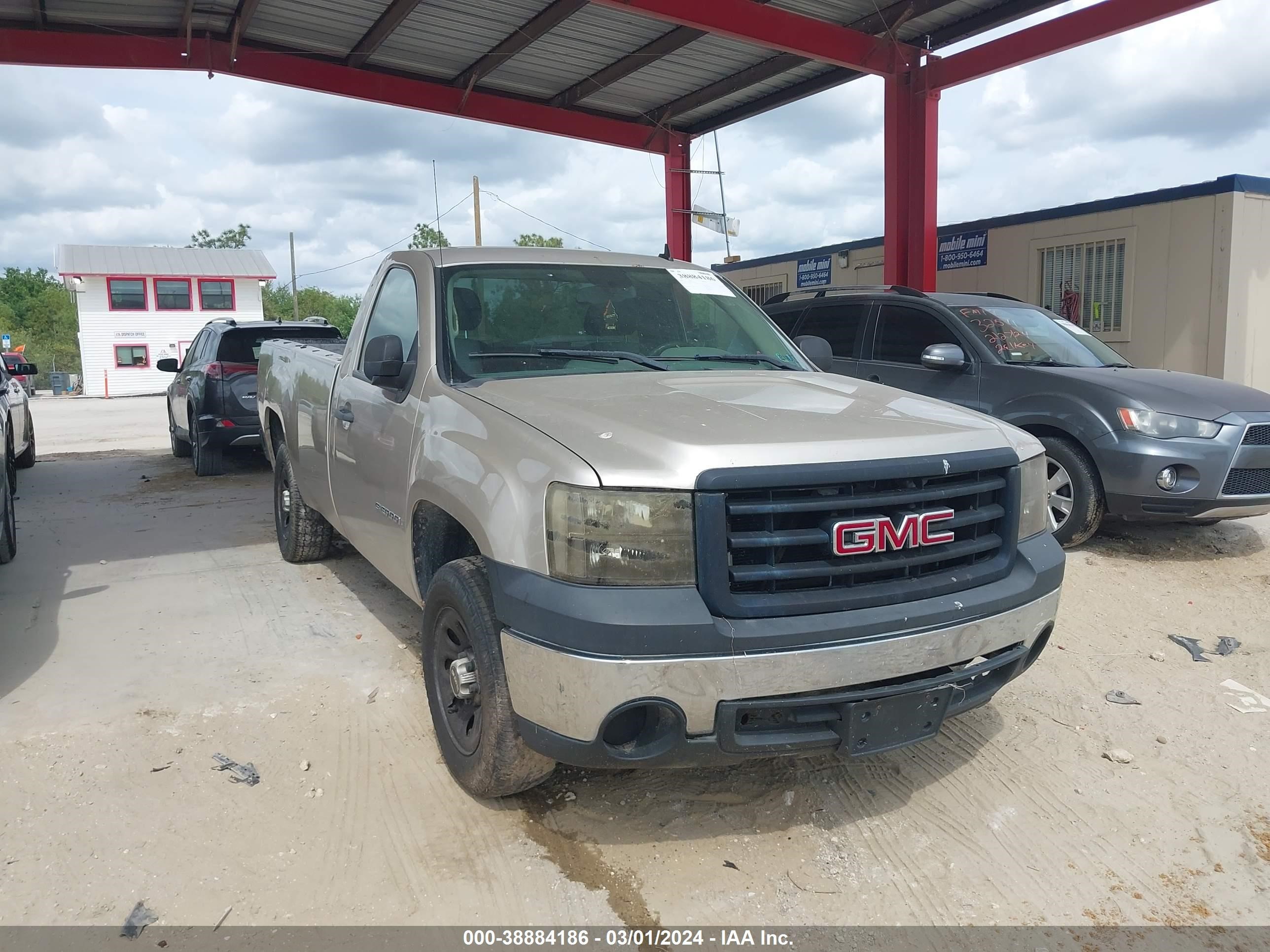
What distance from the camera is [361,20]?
472 inches

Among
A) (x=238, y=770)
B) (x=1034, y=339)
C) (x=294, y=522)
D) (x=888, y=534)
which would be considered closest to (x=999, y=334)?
(x=1034, y=339)

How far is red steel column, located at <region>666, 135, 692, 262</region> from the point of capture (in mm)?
16281

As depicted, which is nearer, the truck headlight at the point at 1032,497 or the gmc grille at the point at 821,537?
the gmc grille at the point at 821,537

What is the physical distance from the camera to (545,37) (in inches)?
498

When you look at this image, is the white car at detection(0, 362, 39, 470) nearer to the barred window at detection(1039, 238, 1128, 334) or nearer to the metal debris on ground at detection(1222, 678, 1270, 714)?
the metal debris on ground at detection(1222, 678, 1270, 714)

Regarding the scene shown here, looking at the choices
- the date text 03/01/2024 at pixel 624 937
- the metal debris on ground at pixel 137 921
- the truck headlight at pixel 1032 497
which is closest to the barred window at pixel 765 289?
the truck headlight at pixel 1032 497

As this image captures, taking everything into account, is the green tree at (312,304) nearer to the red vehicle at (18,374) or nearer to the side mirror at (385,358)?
the red vehicle at (18,374)

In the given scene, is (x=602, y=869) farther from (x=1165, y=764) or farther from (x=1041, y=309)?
(x=1041, y=309)

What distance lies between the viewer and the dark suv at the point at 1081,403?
6164 mm

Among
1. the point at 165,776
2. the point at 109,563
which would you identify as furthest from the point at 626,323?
the point at 109,563

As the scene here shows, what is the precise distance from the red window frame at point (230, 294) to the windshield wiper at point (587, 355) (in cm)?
4642

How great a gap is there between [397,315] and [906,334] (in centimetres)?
471

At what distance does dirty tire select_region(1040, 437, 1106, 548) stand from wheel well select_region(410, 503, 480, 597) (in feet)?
14.7

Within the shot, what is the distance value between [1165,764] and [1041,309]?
5237 mm
